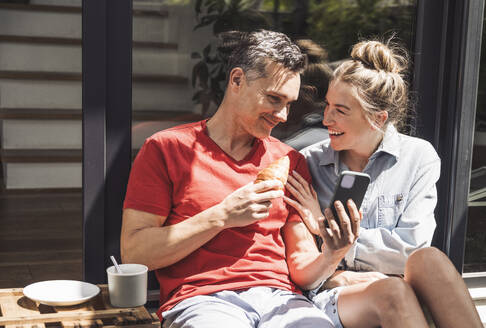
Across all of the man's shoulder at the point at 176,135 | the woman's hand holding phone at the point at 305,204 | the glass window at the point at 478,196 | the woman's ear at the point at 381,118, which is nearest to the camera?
the man's shoulder at the point at 176,135

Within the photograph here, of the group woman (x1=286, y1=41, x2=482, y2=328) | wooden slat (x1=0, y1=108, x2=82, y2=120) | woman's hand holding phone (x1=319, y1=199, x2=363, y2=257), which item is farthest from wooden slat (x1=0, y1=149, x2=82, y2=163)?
woman's hand holding phone (x1=319, y1=199, x2=363, y2=257)

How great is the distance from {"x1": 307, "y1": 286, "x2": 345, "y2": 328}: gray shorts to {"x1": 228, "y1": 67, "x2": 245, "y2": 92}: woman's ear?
2.49 ft

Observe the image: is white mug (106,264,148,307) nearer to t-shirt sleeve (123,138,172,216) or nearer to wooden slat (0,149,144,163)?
t-shirt sleeve (123,138,172,216)

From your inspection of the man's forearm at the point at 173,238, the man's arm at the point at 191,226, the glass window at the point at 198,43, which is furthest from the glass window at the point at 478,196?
the man's forearm at the point at 173,238

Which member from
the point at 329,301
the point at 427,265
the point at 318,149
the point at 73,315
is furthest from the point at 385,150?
the point at 73,315

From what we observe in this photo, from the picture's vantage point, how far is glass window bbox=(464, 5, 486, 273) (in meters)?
2.85

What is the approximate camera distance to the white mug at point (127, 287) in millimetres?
1728

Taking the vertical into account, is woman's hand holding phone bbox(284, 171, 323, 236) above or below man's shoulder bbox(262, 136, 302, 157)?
below

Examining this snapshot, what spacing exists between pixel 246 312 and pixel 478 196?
5.14 feet

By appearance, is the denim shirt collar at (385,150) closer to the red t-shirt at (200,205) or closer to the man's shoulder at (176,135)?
the red t-shirt at (200,205)

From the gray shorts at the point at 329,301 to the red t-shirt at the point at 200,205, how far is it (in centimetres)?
10

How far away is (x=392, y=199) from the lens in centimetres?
225

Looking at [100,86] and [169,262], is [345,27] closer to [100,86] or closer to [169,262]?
[100,86]

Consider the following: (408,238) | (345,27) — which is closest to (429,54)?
(345,27)
